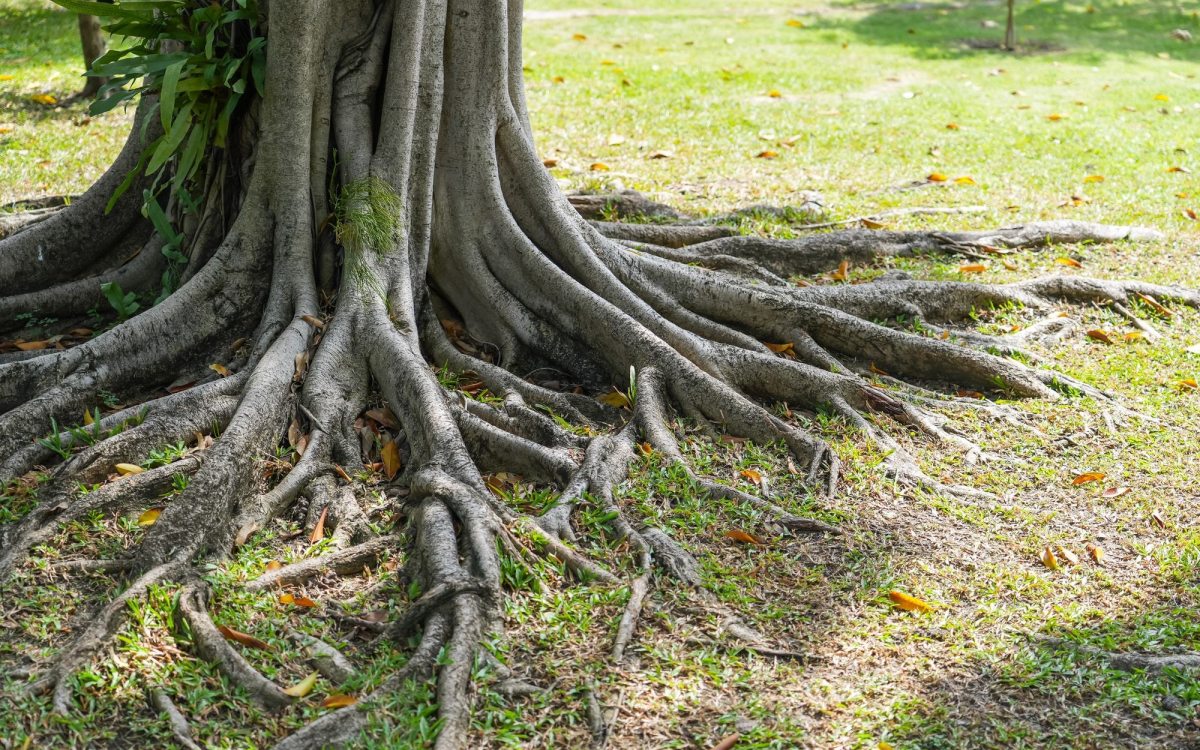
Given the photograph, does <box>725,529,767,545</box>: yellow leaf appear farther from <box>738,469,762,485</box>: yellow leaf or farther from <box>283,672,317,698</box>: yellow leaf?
<box>283,672,317,698</box>: yellow leaf

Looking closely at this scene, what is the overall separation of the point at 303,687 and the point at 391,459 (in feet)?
4.31

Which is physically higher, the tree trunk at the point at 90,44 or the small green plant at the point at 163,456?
the tree trunk at the point at 90,44

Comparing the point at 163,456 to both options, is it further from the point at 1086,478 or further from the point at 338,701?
the point at 1086,478

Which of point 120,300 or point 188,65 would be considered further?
point 120,300

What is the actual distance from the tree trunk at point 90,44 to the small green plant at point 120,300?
4.60 metres

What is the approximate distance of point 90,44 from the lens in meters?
9.40

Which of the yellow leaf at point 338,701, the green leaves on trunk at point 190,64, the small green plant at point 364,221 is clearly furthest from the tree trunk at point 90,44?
the yellow leaf at point 338,701

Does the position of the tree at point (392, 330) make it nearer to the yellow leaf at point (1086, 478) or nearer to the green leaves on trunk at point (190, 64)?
the green leaves on trunk at point (190, 64)

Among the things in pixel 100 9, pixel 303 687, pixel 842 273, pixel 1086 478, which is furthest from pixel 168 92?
pixel 1086 478

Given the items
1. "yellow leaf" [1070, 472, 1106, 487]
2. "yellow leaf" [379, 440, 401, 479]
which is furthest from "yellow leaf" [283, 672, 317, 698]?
"yellow leaf" [1070, 472, 1106, 487]

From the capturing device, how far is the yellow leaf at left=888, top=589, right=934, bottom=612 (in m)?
3.93

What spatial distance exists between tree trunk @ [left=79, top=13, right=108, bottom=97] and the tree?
4.38 m

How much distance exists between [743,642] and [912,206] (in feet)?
17.3

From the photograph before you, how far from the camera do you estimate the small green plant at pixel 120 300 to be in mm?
5336
